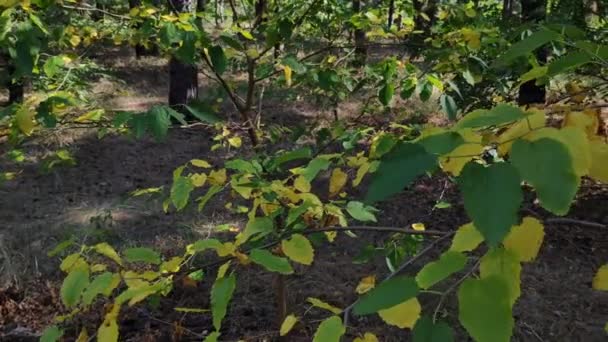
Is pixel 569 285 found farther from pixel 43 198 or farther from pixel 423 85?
pixel 43 198

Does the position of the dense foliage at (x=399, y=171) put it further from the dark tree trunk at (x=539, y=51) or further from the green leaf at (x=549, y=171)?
the dark tree trunk at (x=539, y=51)

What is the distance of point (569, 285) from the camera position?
364 cm

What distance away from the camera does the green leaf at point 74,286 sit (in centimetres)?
111

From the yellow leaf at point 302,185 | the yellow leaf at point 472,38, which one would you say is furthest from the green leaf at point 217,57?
the yellow leaf at point 472,38

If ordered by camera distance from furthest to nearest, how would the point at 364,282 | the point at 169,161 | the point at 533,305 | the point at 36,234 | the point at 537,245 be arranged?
the point at 169,161
the point at 36,234
the point at 533,305
the point at 364,282
the point at 537,245

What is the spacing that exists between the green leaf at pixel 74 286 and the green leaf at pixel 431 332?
0.76m

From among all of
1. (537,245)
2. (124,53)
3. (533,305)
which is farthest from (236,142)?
(124,53)

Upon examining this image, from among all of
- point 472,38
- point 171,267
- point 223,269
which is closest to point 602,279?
point 223,269

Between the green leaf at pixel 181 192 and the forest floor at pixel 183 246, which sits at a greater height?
the green leaf at pixel 181 192

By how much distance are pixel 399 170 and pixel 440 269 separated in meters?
0.21

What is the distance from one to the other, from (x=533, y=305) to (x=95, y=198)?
3.93 meters

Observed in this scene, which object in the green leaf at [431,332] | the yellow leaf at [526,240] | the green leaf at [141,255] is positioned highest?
the yellow leaf at [526,240]

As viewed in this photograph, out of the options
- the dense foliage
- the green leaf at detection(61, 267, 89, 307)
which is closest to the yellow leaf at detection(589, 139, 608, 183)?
the dense foliage

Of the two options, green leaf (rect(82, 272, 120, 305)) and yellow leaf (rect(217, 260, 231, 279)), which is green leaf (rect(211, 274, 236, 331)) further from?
green leaf (rect(82, 272, 120, 305))
